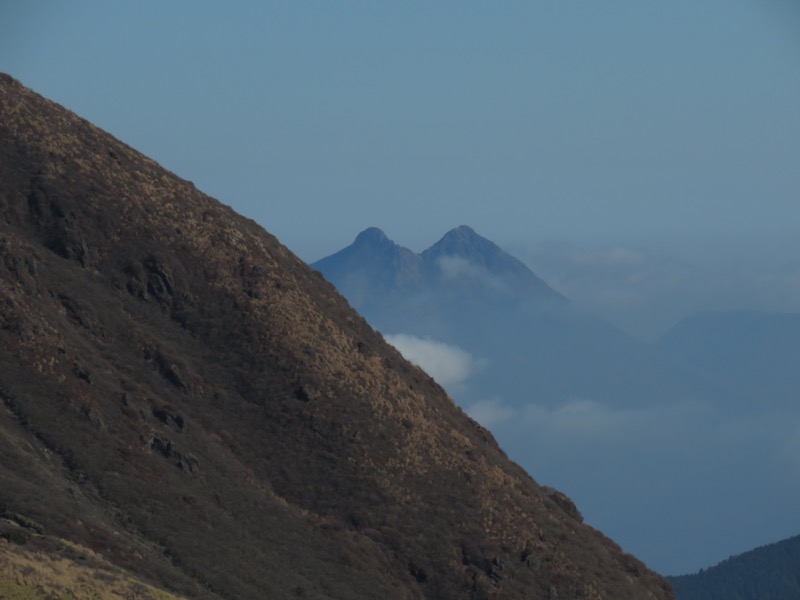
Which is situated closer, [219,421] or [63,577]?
[63,577]

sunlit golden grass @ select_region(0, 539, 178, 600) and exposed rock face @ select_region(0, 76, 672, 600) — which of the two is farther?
exposed rock face @ select_region(0, 76, 672, 600)

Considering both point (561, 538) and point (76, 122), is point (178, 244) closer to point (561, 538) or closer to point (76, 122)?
point (76, 122)

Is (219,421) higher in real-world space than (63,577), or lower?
higher

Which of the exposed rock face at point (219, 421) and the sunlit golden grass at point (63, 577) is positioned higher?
the exposed rock face at point (219, 421)

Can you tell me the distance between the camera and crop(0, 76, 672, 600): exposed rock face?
2783 inches

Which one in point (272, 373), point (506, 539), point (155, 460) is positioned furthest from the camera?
point (272, 373)

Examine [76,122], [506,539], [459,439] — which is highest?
[76,122]

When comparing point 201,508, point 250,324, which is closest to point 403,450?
point 250,324

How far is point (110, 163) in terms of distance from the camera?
10750cm

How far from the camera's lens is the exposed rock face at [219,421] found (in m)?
70.7

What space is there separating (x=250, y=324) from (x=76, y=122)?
2832cm

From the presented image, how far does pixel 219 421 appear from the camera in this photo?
88.4 meters

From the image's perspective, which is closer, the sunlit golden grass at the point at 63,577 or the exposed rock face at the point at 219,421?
the sunlit golden grass at the point at 63,577

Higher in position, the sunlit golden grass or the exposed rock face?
the exposed rock face
